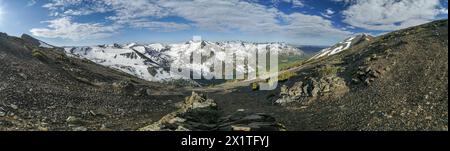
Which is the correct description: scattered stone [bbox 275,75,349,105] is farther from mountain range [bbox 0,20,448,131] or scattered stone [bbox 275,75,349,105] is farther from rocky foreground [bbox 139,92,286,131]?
rocky foreground [bbox 139,92,286,131]

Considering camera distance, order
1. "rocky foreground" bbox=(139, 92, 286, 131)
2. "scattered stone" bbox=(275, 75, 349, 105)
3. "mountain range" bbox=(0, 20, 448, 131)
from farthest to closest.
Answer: "scattered stone" bbox=(275, 75, 349, 105) → "mountain range" bbox=(0, 20, 448, 131) → "rocky foreground" bbox=(139, 92, 286, 131)

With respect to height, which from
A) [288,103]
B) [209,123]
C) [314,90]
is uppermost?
[314,90]

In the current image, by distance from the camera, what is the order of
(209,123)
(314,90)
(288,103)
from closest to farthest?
(209,123)
(314,90)
(288,103)

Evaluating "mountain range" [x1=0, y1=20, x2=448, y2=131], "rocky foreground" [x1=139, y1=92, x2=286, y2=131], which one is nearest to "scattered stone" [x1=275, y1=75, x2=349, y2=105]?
"mountain range" [x1=0, y1=20, x2=448, y2=131]

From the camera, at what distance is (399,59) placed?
4138cm

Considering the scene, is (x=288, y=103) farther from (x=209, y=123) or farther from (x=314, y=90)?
(x=209, y=123)

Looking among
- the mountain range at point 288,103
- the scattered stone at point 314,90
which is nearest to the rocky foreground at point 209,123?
the mountain range at point 288,103

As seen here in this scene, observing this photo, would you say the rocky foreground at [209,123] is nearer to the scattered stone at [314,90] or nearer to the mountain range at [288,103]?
the mountain range at [288,103]

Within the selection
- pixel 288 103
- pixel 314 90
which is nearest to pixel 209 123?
pixel 288 103
